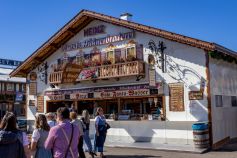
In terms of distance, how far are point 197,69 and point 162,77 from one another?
5.78ft

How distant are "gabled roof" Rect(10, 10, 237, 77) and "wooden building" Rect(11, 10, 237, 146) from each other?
0.14 ft

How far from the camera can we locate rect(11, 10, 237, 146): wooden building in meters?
15.8

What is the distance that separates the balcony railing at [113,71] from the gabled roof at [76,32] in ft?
5.46

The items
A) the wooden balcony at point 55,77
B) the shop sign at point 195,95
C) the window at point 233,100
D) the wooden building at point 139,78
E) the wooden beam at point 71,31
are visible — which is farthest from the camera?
the wooden beam at point 71,31

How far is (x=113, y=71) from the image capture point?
18094 millimetres

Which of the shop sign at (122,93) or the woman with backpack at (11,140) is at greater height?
the shop sign at (122,93)

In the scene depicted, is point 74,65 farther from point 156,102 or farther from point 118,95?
point 156,102

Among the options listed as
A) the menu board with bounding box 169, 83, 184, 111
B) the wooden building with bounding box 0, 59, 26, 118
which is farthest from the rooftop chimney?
the wooden building with bounding box 0, 59, 26, 118

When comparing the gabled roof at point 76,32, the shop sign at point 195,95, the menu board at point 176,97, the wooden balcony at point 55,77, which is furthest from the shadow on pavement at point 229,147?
the wooden balcony at point 55,77

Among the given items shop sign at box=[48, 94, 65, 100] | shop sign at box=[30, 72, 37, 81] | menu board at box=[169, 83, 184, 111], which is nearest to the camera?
menu board at box=[169, 83, 184, 111]

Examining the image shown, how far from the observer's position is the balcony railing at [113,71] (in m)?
17.2

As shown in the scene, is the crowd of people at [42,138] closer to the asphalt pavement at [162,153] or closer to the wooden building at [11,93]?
the asphalt pavement at [162,153]

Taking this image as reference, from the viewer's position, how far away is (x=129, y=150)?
15062mm

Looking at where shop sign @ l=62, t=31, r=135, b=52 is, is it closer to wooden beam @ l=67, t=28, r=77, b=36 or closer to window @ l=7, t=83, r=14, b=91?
wooden beam @ l=67, t=28, r=77, b=36
